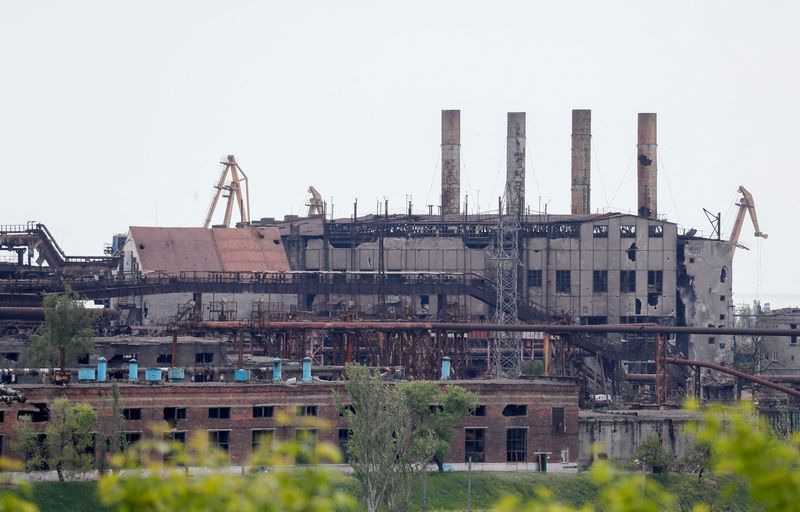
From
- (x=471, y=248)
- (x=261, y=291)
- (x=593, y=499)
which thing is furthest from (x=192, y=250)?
(x=593, y=499)

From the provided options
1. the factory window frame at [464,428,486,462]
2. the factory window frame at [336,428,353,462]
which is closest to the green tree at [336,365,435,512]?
the factory window frame at [336,428,353,462]

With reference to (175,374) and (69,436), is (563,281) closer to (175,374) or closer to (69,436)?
(175,374)

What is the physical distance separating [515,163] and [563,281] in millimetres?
7921

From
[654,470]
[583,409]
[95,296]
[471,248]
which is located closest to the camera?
[654,470]

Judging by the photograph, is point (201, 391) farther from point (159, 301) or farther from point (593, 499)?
point (159, 301)

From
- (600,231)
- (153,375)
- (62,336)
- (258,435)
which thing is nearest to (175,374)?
(153,375)

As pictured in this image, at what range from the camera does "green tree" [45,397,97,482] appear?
157 feet

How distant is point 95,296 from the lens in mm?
76875

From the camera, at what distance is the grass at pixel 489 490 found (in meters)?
46.2

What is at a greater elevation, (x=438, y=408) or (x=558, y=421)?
(x=438, y=408)

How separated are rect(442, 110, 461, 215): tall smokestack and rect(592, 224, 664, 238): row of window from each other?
11539 mm

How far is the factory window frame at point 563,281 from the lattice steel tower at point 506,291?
297 cm

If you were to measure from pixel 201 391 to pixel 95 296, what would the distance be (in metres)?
26.3

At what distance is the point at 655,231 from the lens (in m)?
86.6
